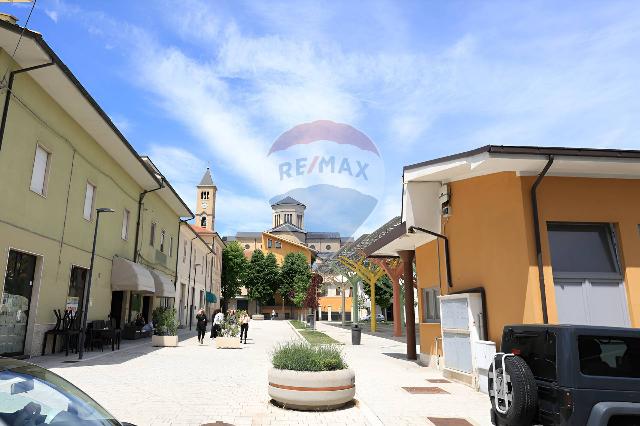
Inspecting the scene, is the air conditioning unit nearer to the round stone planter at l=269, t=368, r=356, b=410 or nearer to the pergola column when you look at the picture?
the round stone planter at l=269, t=368, r=356, b=410

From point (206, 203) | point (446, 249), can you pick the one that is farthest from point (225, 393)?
point (206, 203)

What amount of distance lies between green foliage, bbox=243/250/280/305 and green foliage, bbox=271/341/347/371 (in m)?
63.7

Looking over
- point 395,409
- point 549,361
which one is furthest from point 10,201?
point 549,361

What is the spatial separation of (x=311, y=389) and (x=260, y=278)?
64.9 meters

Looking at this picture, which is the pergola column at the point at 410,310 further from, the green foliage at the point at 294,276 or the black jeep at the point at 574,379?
the green foliage at the point at 294,276

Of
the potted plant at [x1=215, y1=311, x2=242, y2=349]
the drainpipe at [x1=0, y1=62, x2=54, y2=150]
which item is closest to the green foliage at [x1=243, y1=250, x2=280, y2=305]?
the potted plant at [x1=215, y1=311, x2=242, y2=349]

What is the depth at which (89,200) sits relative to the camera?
1727cm

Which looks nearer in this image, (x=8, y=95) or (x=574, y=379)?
(x=574, y=379)

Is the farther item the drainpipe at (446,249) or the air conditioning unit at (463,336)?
the drainpipe at (446,249)

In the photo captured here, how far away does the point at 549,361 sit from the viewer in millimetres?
4598

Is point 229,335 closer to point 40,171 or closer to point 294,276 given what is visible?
point 40,171

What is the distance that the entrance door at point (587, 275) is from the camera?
9.23m

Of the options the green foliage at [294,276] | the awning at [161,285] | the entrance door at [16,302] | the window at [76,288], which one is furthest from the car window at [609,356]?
the green foliage at [294,276]

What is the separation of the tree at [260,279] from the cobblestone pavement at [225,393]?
56309 millimetres
